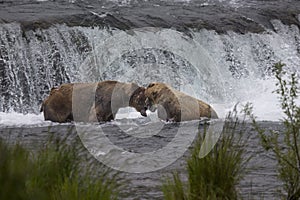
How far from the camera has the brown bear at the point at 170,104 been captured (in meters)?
11.9

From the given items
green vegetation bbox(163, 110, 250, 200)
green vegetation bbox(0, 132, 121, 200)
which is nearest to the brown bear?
green vegetation bbox(0, 132, 121, 200)

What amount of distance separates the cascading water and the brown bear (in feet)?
8.29

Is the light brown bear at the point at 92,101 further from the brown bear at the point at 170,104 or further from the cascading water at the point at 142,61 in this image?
the cascading water at the point at 142,61

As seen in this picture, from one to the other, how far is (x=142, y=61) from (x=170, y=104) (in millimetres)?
5050

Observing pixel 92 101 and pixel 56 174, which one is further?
pixel 92 101

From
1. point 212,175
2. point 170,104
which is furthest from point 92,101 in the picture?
point 212,175

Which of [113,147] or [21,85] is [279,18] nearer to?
[21,85]

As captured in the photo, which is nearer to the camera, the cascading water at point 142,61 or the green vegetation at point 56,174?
the green vegetation at point 56,174

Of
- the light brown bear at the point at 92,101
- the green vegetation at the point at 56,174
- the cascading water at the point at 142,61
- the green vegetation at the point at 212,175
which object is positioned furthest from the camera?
the cascading water at the point at 142,61

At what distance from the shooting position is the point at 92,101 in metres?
11.8

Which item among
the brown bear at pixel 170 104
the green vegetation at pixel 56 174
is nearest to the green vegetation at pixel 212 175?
the green vegetation at pixel 56 174

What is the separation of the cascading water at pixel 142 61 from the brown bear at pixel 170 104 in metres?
2.53

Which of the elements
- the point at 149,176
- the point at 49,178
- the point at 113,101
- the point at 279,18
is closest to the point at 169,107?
the point at 113,101

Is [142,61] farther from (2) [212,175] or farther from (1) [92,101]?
(2) [212,175]
